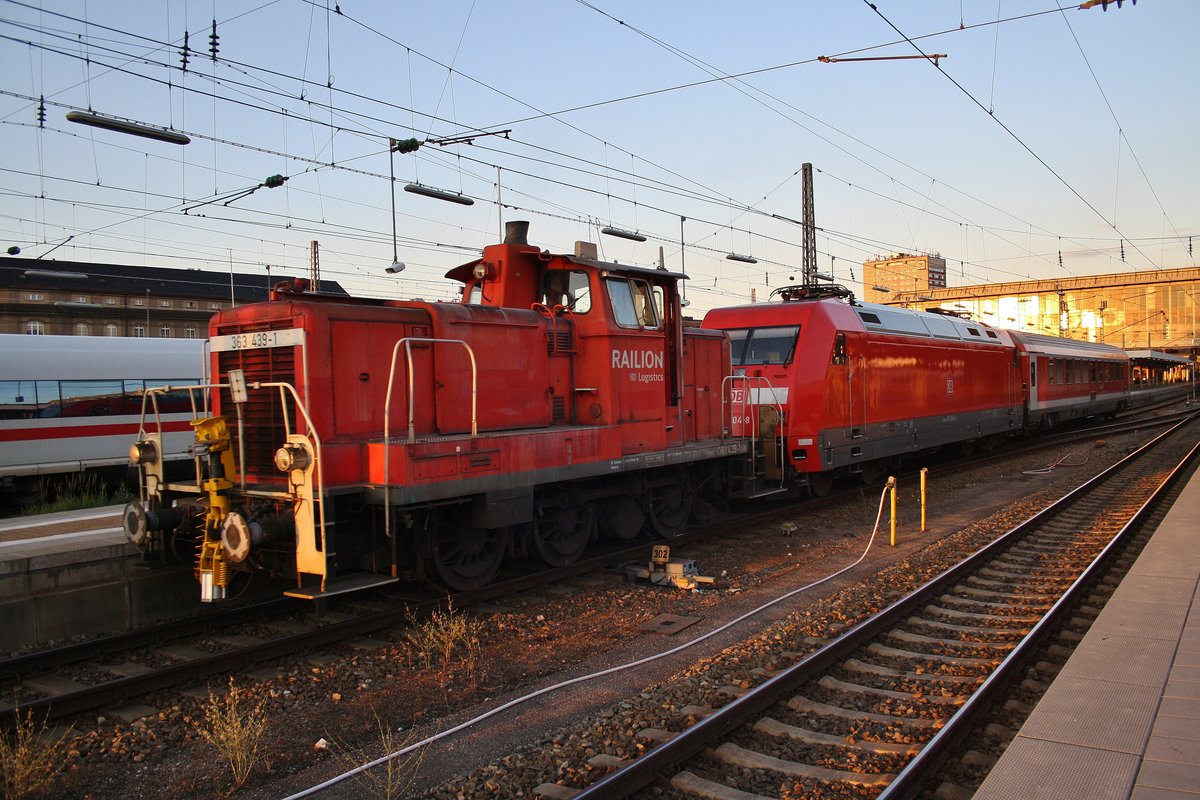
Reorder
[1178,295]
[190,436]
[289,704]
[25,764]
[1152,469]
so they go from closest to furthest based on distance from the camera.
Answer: [25,764], [289,704], [190,436], [1152,469], [1178,295]

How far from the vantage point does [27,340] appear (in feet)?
50.1

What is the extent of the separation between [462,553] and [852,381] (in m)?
8.78

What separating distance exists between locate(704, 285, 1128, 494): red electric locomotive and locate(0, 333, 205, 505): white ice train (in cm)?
987

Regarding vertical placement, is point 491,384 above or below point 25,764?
above

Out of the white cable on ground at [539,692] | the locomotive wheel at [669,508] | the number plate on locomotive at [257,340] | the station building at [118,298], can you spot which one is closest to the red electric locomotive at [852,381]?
the locomotive wheel at [669,508]

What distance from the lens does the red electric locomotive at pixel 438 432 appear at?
6492 mm

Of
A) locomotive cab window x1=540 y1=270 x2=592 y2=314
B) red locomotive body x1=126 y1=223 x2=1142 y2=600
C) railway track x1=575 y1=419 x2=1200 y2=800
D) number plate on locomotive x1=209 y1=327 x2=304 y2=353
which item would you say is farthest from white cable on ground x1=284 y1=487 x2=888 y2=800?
locomotive cab window x1=540 y1=270 x2=592 y2=314

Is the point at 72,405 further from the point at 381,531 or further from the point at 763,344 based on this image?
the point at 763,344

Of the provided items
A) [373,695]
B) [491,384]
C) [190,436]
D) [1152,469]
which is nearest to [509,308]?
[491,384]

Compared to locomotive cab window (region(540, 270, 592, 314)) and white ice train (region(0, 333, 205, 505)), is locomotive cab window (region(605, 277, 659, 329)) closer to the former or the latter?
locomotive cab window (region(540, 270, 592, 314))

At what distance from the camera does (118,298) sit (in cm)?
5412

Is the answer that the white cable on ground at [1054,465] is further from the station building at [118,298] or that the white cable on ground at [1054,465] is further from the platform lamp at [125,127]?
the station building at [118,298]

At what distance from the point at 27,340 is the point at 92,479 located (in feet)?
10.1

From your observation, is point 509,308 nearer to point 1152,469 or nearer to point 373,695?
point 373,695
